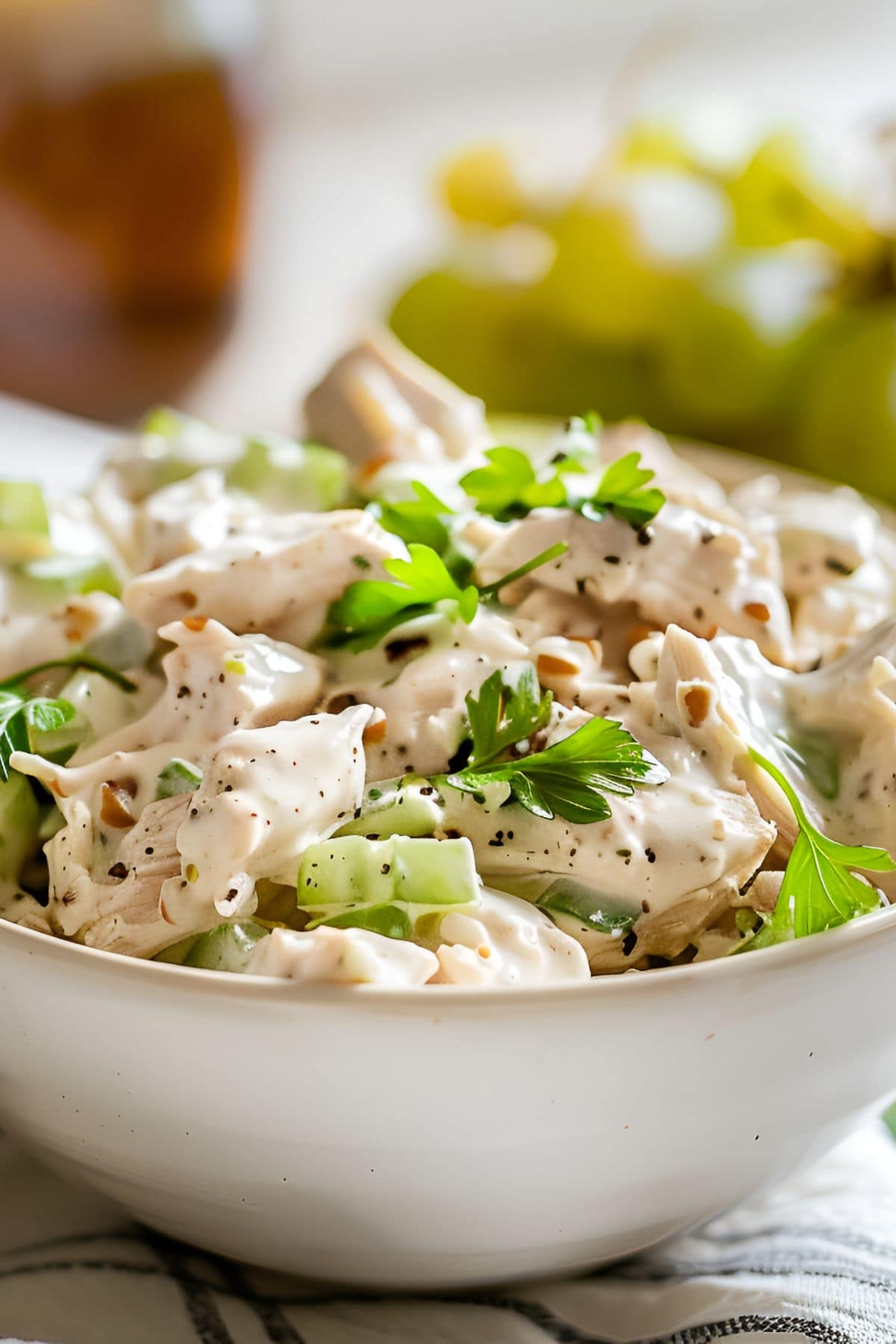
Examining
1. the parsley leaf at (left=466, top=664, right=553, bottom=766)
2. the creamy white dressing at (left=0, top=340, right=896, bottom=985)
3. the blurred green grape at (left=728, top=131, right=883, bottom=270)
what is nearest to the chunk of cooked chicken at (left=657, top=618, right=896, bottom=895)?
the creamy white dressing at (left=0, top=340, right=896, bottom=985)

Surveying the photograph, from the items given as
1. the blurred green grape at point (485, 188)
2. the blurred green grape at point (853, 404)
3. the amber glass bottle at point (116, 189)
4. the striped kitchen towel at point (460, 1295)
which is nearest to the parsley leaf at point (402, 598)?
the striped kitchen towel at point (460, 1295)

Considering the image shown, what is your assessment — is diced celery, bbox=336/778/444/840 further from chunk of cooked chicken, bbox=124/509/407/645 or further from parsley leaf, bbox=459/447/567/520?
parsley leaf, bbox=459/447/567/520

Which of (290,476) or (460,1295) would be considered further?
(290,476)

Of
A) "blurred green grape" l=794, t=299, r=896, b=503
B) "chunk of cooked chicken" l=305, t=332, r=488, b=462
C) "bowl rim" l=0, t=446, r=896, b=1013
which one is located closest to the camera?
"bowl rim" l=0, t=446, r=896, b=1013

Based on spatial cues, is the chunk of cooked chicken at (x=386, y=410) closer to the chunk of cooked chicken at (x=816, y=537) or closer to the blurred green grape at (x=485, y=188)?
the chunk of cooked chicken at (x=816, y=537)

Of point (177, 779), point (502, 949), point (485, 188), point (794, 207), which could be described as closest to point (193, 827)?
point (177, 779)

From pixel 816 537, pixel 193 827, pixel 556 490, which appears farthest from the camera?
pixel 816 537

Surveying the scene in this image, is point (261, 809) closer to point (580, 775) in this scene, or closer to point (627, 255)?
point (580, 775)
